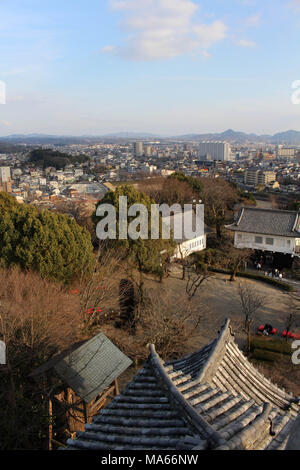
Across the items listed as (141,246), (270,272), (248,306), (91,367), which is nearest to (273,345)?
(248,306)

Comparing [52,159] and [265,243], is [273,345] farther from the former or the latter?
[52,159]

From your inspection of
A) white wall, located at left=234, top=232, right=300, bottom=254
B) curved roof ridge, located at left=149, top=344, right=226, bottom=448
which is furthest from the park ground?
curved roof ridge, located at left=149, top=344, right=226, bottom=448

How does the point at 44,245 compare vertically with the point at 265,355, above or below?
above

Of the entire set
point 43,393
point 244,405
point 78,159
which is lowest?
point 43,393

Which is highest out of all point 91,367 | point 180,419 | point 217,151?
point 217,151

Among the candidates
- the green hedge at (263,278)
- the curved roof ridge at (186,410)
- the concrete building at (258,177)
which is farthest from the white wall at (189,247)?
the concrete building at (258,177)

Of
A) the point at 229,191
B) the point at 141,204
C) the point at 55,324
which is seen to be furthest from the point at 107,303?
the point at 229,191

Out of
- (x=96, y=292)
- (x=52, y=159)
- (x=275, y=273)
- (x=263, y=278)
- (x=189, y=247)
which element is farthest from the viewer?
(x=52, y=159)

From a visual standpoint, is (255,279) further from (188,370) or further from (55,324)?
(188,370)

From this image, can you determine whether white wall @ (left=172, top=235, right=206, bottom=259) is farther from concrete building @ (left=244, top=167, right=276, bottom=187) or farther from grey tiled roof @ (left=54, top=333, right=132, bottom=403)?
concrete building @ (left=244, top=167, right=276, bottom=187)
